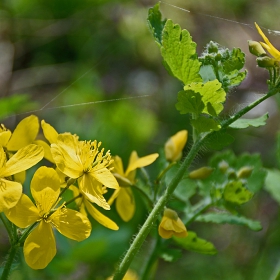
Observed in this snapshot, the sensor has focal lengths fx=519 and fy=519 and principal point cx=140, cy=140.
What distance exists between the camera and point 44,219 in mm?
988

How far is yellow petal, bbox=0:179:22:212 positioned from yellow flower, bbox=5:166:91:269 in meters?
0.03

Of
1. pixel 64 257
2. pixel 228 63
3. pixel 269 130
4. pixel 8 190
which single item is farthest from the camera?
pixel 269 130

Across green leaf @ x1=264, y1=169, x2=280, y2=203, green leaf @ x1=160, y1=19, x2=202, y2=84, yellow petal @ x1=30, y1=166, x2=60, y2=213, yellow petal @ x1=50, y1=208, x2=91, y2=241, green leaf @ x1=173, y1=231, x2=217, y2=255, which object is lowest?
green leaf @ x1=264, y1=169, x2=280, y2=203

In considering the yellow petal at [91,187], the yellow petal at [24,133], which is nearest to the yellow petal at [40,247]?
the yellow petal at [91,187]

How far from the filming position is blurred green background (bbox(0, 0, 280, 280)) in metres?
2.85

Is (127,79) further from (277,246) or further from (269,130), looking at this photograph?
(277,246)

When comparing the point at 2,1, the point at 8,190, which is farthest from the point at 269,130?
the point at 8,190

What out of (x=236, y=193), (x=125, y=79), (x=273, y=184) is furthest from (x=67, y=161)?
(x=125, y=79)

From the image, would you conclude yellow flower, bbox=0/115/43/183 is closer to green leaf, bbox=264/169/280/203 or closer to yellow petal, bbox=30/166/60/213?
yellow petal, bbox=30/166/60/213

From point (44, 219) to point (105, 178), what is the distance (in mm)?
150

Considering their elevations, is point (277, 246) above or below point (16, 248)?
below

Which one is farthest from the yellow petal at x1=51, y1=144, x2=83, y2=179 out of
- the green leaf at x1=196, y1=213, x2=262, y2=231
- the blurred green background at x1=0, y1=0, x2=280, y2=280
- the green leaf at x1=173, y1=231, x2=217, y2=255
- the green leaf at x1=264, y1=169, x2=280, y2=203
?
the blurred green background at x1=0, y1=0, x2=280, y2=280

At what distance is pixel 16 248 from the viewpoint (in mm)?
972

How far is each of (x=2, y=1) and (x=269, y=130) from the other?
2.07m
